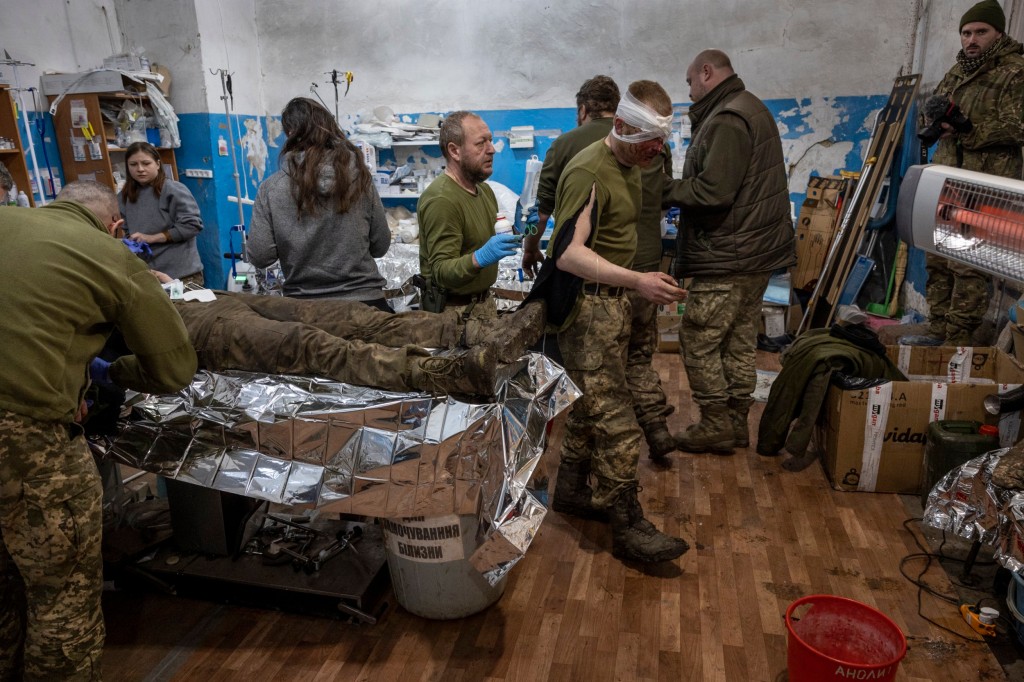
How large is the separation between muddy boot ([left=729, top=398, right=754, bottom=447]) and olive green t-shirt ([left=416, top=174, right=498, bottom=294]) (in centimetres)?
137

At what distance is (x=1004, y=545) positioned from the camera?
189 centimetres

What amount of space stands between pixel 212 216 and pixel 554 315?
172 inches

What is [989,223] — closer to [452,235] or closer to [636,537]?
[636,537]

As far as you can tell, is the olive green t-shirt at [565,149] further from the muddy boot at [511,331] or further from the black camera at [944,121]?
the black camera at [944,121]

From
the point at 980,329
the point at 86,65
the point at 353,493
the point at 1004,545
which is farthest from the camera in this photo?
the point at 86,65

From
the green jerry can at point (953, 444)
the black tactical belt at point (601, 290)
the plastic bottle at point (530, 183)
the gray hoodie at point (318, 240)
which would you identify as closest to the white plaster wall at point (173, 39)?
the plastic bottle at point (530, 183)

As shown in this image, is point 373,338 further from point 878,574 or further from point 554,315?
point 878,574

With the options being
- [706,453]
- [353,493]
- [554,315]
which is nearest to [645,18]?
[706,453]

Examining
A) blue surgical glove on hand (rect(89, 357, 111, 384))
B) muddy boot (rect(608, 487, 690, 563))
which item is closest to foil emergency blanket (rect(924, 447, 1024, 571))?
muddy boot (rect(608, 487, 690, 563))

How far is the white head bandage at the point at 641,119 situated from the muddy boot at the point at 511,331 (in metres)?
0.60

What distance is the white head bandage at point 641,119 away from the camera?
6.85 ft

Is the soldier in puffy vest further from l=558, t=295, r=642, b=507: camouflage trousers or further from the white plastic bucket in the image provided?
the white plastic bucket

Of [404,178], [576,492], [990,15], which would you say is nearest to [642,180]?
[576,492]

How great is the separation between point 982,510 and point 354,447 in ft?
6.11
